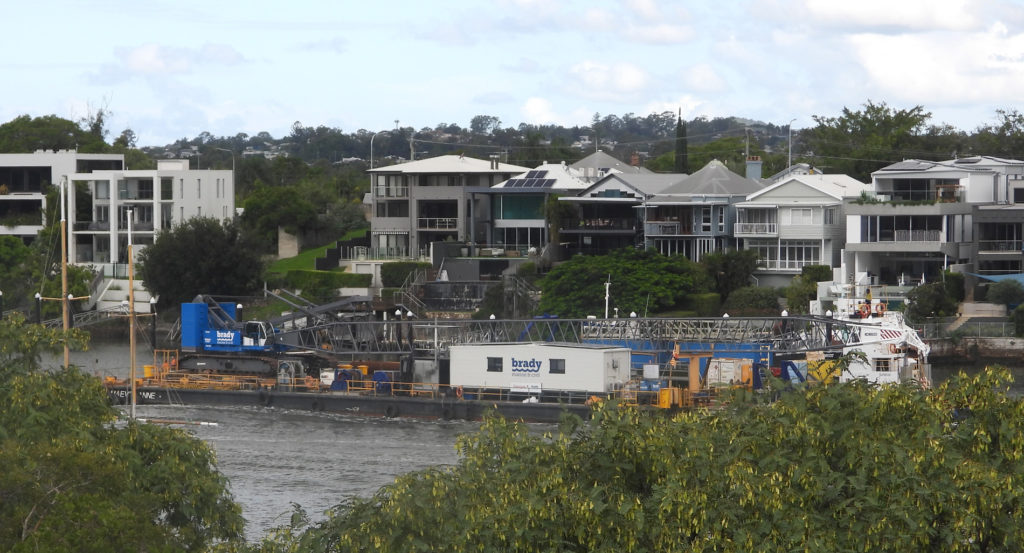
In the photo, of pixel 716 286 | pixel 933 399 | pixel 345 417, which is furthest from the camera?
pixel 716 286

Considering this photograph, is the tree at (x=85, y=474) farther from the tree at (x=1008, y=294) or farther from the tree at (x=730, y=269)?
the tree at (x=730, y=269)

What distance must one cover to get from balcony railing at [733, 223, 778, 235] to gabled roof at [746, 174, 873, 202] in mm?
1351

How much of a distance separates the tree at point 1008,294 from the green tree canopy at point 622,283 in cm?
1247

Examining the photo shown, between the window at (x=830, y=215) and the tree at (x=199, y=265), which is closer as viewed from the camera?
the window at (x=830, y=215)

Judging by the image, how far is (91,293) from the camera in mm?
80375

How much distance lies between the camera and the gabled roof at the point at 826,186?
75.0m

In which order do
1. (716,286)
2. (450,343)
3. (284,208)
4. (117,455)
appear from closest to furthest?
(117,455), (450,343), (716,286), (284,208)

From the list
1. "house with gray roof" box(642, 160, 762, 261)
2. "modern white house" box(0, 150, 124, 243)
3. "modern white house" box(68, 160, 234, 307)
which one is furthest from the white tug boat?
"modern white house" box(0, 150, 124, 243)

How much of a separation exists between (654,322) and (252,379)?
46.5 feet

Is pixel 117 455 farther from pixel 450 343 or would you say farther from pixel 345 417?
pixel 450 343

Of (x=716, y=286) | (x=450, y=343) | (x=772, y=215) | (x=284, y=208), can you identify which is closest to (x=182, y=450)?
(x=450, y=343)

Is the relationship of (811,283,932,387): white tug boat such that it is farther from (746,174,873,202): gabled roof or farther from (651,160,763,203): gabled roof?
(651,160,763,203): gabled roof

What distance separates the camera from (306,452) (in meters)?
43.7

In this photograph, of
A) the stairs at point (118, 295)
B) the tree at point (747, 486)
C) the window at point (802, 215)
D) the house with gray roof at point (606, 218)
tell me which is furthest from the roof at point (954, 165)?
the tree at point (747, 486)
